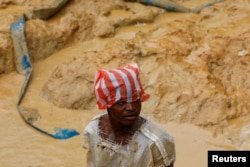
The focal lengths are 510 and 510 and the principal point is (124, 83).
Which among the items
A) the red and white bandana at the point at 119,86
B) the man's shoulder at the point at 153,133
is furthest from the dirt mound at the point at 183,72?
the red and white bandana at the point at 119,86

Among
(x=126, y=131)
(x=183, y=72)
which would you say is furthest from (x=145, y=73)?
(x=126, y=131)

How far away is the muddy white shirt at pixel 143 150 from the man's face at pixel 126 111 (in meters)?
0.07

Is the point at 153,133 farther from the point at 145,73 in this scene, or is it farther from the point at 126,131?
the point at 145,73

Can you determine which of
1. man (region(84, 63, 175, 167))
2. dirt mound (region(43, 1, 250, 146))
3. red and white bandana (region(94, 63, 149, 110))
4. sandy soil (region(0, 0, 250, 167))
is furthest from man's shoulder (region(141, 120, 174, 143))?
dirt mound (region(43, 1, 250, 146))

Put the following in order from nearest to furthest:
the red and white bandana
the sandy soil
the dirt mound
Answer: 1. the red and white bandana
2. the sandy soil
3. the dirt mound

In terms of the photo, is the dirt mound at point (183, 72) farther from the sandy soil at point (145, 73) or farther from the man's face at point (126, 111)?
the man's face at point (126, 111)

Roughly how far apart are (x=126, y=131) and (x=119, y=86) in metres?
0.21

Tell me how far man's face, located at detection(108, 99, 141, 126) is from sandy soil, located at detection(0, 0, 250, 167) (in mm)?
1894

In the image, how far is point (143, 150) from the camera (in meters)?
2.03

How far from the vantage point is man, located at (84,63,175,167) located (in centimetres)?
198

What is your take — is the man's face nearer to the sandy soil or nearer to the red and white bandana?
the red and white bandana

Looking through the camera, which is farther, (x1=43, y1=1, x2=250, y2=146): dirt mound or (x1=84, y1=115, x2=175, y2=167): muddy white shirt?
(x1=43, y1=1, x2=250, y2=146): dirt mound

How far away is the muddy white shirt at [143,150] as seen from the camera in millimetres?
2020

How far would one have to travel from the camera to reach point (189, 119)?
4.27m
